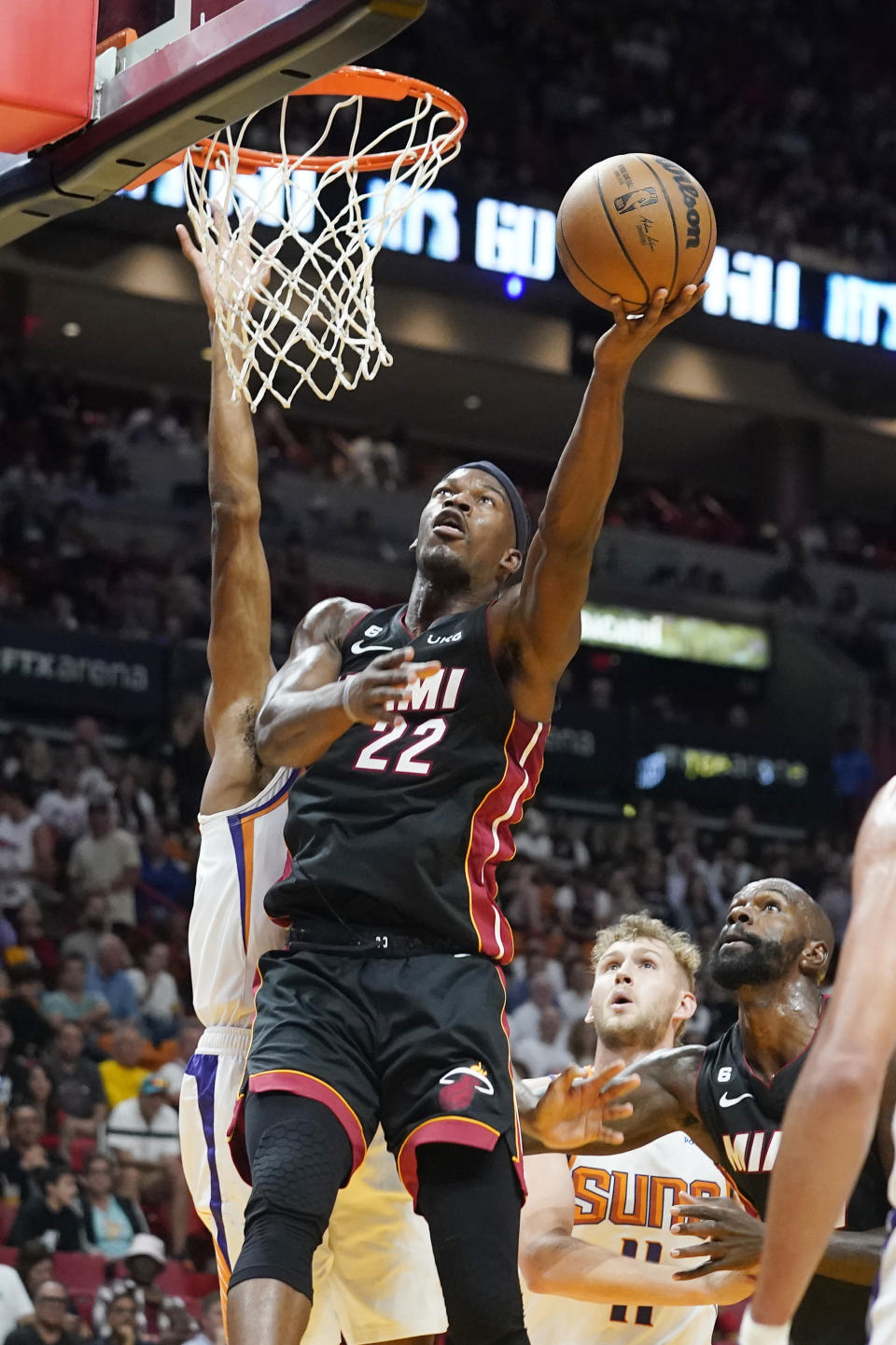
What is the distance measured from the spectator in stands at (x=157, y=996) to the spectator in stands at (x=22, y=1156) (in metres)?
1.81

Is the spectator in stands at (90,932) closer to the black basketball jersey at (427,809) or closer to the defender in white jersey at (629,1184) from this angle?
the defender in white jersey at (629,1184)

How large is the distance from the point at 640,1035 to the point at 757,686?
14.4 metres

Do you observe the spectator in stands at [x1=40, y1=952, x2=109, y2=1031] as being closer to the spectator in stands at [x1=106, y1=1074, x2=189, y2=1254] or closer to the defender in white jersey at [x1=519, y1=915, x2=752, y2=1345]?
the spectator in stands at [x1=106, y1=1074, x2=189, y2=1254]

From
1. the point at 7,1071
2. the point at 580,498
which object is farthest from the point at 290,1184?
the point at 7,1071

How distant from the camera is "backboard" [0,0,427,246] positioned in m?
3.58

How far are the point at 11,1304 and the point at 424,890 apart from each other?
4.82m

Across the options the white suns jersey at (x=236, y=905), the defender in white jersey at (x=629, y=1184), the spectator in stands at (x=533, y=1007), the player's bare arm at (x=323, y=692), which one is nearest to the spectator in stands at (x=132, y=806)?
the spectator in stands at (x=533, y=1007)

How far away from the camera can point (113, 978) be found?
10961 millimetres

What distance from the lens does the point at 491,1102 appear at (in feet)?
12.0

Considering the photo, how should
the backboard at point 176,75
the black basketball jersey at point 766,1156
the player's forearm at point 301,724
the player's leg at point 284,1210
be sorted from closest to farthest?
the player's leg at point 284,1210 → the backboard at point 176,75 → the player's forearm at point 301,724 → the black basketball jersey at point 766,1156

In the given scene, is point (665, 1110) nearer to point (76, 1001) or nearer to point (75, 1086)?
point (75, 1086)

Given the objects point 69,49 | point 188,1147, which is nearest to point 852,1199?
point 188,1147

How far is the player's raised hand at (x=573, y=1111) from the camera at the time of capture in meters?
3.79

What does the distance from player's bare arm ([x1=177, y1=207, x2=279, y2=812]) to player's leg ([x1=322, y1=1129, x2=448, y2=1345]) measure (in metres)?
0.97
